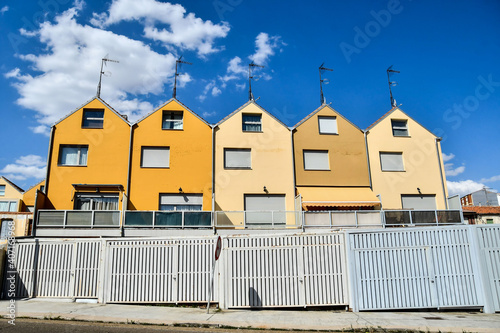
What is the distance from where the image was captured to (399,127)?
25.0 m

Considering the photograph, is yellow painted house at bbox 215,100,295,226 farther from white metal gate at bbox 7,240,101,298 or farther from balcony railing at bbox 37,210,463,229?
white metal gate at bbox 7,240,101,298

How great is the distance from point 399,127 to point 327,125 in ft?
17.9

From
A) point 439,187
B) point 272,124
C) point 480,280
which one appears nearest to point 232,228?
point 272,124

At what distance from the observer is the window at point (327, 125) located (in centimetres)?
2416

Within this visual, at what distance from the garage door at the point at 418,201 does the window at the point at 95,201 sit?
749 inches

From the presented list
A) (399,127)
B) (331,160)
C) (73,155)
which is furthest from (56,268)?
(399,127)

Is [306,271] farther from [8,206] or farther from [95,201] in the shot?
[8,206]

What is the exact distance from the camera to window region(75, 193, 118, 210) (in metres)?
21.2

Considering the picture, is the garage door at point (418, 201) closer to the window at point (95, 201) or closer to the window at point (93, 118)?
the window at point (95, 201)

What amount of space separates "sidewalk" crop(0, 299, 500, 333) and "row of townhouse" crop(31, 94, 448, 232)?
947cm

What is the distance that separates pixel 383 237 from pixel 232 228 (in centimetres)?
999

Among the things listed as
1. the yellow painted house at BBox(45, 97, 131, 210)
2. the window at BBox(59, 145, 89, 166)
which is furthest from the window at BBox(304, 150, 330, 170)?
the window at BBox(59, 145, 89, 166)

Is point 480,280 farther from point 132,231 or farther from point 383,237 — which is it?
point 132,231

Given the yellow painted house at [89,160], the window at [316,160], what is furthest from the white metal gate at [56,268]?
the window at [316,160]
